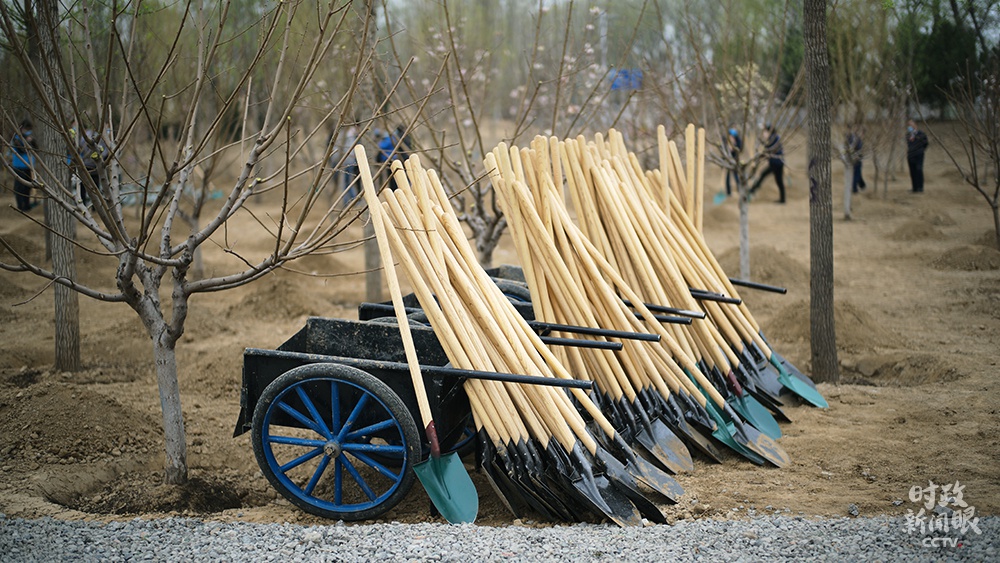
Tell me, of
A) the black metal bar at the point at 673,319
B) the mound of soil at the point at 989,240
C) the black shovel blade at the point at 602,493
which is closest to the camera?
the black shovel blade at the point at 602,493

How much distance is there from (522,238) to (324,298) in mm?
5252

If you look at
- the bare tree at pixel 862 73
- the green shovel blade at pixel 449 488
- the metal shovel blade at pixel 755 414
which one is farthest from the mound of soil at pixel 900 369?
the bare tree at pixel 862 73

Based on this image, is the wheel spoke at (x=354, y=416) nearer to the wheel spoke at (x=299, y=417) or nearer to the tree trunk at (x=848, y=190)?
the wheel spoke at (x=299, y=417)

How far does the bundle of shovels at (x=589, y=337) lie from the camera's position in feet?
12.1

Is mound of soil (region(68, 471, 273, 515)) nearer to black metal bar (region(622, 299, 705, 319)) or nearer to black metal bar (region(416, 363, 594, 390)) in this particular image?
black metal bar (region(416, 363, 594, 390))

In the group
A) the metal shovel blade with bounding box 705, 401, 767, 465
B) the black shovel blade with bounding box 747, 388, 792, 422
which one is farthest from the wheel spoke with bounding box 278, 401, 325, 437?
the black shovel blade with bounding box 747, 388, 792, 422

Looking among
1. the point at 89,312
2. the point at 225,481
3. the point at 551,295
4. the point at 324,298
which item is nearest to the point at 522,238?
the point at 551,295

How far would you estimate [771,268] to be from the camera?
10250 mm

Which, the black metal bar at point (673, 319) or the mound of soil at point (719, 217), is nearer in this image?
the black metal bar at point (673, 319)

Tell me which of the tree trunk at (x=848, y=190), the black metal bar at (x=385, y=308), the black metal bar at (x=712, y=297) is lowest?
the black metal bar at (x=385, y=308)

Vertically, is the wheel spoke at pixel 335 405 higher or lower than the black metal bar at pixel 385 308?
lower

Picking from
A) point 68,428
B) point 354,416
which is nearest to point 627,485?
point 354,416

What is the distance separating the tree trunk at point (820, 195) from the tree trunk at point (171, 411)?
13.5 feet

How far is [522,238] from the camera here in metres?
4.53
